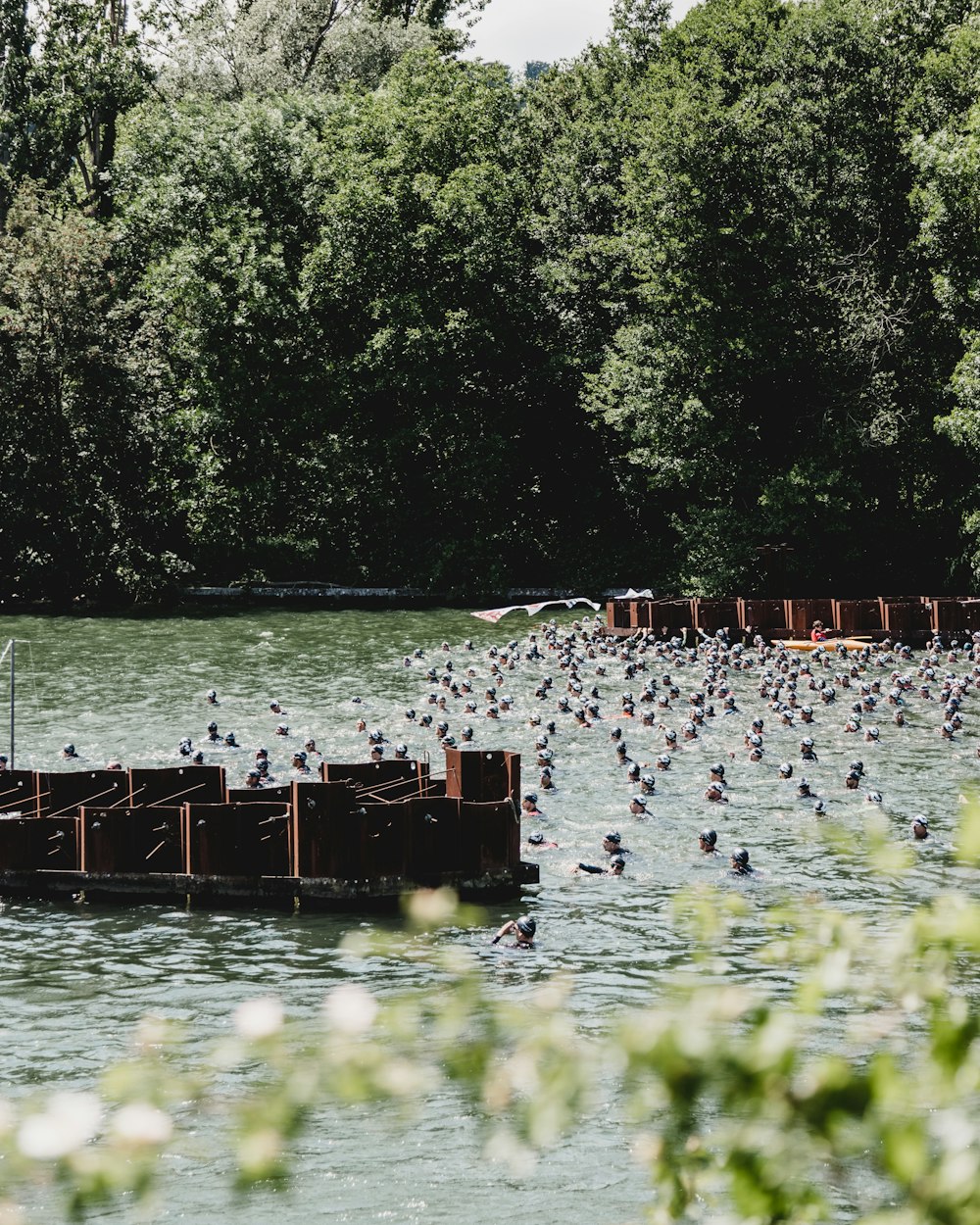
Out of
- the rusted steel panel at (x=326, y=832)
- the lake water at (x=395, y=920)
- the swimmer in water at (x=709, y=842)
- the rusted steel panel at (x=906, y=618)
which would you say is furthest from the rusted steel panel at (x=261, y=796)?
the rusted steel panel at (x=906, y=618)

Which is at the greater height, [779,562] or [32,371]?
[32,371]

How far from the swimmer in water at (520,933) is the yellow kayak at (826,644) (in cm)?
3433

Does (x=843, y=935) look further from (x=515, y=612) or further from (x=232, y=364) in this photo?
(x=232, y=364)

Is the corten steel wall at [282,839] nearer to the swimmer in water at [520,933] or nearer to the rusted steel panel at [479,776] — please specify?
the rusted steel panel at [479,776]

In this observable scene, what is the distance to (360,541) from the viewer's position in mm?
79000

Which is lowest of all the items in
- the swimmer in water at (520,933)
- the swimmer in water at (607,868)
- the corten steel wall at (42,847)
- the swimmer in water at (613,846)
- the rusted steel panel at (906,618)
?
the swimmer in water at (520,933)

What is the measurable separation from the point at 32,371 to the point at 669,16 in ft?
135

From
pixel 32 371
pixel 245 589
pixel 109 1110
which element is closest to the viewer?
pixel 109 1110

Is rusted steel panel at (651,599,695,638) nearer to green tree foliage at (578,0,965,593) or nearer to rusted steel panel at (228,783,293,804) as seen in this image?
green tree foliage at (578,0,965,593)

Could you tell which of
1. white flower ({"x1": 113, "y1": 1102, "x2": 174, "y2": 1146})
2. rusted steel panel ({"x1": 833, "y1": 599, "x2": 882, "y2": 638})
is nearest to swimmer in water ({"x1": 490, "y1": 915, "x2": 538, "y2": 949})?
white flower ({"x1": 113, "y1": 1102, "x2": 174, "y2": 1146})

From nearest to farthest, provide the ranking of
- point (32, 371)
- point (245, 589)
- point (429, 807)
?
point (429, 807)
point (32, 371)
point (245, 589)

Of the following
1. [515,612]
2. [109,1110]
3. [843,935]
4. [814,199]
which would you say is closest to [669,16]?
[814,199]

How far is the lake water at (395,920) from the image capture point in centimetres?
1683

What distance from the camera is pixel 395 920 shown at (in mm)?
26531
